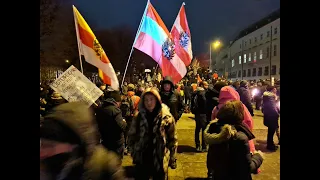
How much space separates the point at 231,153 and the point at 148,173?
133 centimetres

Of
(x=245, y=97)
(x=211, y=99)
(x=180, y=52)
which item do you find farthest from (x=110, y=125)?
(x=245, y=97)

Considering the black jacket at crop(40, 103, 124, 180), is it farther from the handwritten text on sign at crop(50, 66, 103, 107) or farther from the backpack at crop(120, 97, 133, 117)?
the backpack at crop(120, 97, 133, 117)

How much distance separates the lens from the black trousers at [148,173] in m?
4.16

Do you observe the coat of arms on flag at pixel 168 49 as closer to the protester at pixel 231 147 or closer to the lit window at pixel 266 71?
the protester at pixel 231 147

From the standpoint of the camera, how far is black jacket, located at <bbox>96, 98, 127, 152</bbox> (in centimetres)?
529

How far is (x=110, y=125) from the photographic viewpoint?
5.30 m

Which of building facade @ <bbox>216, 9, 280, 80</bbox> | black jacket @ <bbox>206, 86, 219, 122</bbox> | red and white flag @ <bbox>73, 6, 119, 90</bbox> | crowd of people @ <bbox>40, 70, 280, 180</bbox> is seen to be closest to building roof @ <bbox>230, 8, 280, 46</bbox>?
building facade @ <bbox>216, 9, 280, 80</bbox>

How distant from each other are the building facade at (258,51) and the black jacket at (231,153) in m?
50.2

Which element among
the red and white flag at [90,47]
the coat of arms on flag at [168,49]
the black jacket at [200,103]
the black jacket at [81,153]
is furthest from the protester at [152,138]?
the coat of arms on flag at [168,49]

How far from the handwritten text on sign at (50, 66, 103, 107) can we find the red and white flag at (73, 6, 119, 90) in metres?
1.29

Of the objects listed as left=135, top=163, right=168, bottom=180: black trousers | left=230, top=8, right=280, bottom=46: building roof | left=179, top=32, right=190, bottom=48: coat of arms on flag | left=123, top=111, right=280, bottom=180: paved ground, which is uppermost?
left=230, top=8, right=280, bottom=46: building roof
